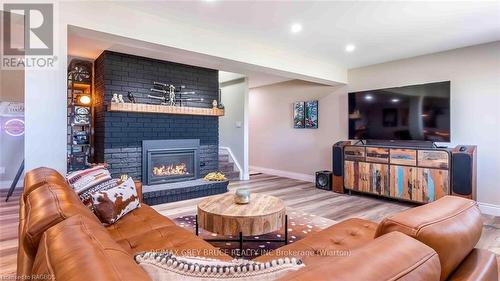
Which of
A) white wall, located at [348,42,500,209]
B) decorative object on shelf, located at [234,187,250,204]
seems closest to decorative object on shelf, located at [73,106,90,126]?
decorative object on shelf, located at [234,187,250,204]

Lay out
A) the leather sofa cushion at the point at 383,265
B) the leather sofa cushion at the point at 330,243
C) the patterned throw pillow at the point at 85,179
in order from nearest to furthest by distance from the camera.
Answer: the leather sofa cushion at the point at 383,265
the leather sofa cushion at the point at 330,243
the patterned throw pillow at the point at 85,179

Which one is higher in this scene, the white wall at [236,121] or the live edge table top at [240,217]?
the white wall at [236,121]

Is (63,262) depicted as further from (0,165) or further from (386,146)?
(0,165)

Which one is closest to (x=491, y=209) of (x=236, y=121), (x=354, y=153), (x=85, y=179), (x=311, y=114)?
(x=354, y=153)

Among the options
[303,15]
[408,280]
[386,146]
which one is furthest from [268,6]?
[386,146]

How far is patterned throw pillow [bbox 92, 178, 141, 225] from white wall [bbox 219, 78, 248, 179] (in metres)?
3.76

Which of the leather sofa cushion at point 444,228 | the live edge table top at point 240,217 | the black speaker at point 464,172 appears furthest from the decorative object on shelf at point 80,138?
the black speaker at point 464,172

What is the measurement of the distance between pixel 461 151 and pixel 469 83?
3.33 feet

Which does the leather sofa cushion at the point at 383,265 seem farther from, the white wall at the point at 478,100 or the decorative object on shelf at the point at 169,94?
the decorative object on shelf at the point at 169,94

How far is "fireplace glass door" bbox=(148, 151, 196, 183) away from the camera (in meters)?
4.45

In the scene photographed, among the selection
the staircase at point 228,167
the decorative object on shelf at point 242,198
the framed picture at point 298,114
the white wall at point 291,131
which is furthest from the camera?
the framed picture at point 298,114

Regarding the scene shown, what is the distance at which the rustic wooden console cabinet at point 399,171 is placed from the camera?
145 inches

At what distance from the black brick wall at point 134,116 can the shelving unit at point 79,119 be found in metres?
0.20

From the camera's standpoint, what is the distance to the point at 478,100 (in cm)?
369
